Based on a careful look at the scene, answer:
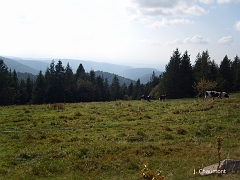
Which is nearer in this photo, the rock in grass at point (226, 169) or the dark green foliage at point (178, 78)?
the rock in grass at point (226, 169)

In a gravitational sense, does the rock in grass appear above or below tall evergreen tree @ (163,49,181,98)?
below

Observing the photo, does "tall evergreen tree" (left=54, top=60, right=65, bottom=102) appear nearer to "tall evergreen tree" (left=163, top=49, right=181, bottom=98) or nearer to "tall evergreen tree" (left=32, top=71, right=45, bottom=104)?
"tall evergreen tree" (left=32, top=71, right=45, bottom=104)

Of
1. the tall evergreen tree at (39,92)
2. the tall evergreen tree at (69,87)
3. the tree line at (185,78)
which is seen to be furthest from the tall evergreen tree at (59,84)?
the tree line at (185,78)

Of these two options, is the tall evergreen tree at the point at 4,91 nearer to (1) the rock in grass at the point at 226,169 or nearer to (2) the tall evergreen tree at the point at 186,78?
(2) the tall evergreen tree at the point at 186,78

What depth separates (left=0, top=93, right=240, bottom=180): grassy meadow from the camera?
372 inches

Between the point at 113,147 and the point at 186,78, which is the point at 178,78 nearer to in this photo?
the point at 186,78

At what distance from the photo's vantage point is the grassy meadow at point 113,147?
945 centimetres

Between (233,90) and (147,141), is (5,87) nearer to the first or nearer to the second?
(147,141)

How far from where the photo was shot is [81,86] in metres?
77.8

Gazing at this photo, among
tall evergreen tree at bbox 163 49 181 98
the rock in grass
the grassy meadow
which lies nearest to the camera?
the rock in grass

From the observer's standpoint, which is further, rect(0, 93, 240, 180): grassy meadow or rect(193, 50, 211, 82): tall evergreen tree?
rect(193, 50, 211, 82): tall evergreen tree

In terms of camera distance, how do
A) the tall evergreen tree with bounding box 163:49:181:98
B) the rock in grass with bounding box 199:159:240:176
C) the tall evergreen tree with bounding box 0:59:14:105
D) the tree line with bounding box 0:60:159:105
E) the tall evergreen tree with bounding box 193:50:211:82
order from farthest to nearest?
1. the tall evergreen tree with bounding box 193:50:211:82
2. the tall evergreen tree with bounding box 163:49:181:98
3. the tree line with bounding box 0:60:159:105
4. the tall evergreen tree with bounding box 0:59:14:105
5. the rock in grass with bounding box 199:159:240:176

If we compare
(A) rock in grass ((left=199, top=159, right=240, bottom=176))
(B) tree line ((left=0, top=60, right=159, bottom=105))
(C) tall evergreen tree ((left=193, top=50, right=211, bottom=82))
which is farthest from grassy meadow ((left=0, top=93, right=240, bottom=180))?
(C) tall evergreen tree ((left=193, top=50, right=211, bottom=82))

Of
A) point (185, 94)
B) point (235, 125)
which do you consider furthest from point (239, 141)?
point (185, 94)
